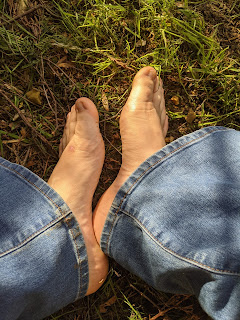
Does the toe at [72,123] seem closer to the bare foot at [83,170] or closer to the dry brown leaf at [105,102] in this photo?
the bare foot at [83,170]

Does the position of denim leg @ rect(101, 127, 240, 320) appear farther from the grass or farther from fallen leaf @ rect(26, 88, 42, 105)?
fallen leaf @ rect(26, 88, 42, 105)

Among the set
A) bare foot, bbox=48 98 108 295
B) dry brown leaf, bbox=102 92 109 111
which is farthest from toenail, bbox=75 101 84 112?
dry brown leaf, bbox=102 92 109 111

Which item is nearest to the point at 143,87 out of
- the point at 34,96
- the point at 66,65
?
the point at 66,65

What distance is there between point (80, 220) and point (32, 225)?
0.84 feet

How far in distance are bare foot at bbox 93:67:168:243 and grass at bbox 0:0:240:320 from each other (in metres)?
0.08

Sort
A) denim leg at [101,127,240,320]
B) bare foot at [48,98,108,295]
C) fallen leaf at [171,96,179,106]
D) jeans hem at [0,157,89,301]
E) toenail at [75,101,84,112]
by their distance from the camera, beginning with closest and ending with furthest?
denim leg at [101,127,240,320] < jeans hem at [0,157,89,301] < bare foot at [48,98,108,295] < toenail at [75,101,84,112] < fallen leaf at [171,96,179,106]

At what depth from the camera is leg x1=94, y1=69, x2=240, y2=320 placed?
1.23 meters

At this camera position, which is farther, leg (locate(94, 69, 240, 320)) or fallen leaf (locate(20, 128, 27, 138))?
fallen leaf (locate(20, 128, 27, 138))

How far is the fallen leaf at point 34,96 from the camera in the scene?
1666 mm

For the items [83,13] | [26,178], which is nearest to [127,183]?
[26,178]

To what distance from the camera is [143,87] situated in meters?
1.63

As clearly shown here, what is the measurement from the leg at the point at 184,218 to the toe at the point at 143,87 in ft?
0.66

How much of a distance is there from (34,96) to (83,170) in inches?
17.9

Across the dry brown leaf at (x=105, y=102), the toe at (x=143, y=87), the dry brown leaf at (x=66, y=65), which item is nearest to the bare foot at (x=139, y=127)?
the toe at (x=143, y=87)
